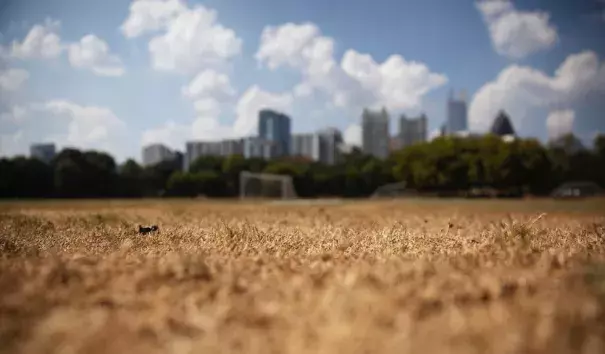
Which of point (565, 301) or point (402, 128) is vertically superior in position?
point (402, 128)

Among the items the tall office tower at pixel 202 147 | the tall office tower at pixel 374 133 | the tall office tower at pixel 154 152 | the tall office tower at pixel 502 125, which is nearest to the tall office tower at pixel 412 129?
the tall office tower at pixel 374 133

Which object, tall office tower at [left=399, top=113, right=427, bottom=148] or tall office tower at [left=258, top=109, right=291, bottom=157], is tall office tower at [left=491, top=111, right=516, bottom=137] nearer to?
tall office tower at [left=399, top=113, right=427, bottom=148]

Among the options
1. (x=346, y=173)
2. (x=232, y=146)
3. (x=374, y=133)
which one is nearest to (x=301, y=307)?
(x=346, y=173)

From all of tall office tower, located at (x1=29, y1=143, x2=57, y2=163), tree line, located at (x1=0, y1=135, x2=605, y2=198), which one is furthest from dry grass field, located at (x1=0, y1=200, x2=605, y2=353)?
tall office tower, located at (x1=29, y1=143, x2=57, y2=163)

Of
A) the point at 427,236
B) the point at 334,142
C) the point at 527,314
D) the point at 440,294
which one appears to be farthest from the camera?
the point at 334,142

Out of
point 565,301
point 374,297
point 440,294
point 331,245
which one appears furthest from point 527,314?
point 331,245

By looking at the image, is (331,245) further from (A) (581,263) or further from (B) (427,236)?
(A) (581,263)
